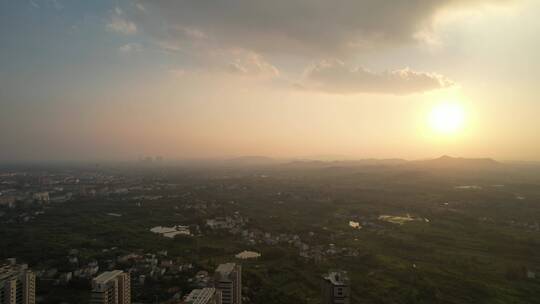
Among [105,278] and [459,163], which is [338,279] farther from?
[459,163]

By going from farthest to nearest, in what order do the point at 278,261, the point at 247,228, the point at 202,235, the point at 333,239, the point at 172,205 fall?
the point at 172,205 < the point at 247,228 < the point at 202,235 < the point at 333,239 < the point at 278,261

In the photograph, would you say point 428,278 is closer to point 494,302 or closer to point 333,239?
point 494,302

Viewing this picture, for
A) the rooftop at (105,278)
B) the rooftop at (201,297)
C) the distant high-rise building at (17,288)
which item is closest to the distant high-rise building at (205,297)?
the rooftop at (201,297)

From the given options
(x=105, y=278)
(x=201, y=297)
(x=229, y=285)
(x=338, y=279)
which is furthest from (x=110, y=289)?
(x=338, y=279)

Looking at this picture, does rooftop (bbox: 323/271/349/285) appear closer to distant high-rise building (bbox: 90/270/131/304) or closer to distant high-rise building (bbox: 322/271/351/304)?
distant high-rise building (bbox: 322/271/351/304)

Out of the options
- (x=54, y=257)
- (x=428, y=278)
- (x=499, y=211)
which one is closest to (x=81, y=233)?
(x=54, y=257)

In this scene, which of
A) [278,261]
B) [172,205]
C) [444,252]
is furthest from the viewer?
[172,205]
